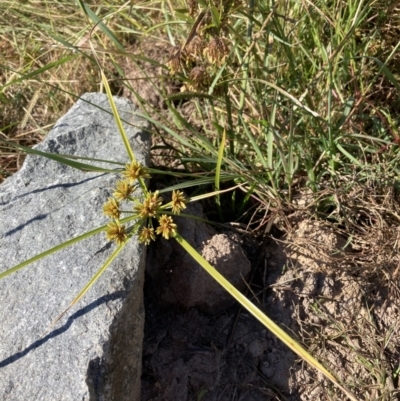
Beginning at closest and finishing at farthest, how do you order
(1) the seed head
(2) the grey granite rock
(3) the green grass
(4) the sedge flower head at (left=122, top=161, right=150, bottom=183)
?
(2) the grey granite rock
(4) the sedge flower head at (left=122, top=161, right=150, bottom=183)
(1) the seed head
(3) the green grass

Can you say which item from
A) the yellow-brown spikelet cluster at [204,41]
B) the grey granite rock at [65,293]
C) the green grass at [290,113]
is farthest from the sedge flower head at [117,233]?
the yellow-brown spikelet cluster at [204,41]

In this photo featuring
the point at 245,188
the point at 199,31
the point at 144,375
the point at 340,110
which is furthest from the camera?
the point at 340,110

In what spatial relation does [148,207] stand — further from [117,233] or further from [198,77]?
[198,77]

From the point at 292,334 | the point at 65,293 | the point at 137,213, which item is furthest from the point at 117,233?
the point at 292,334

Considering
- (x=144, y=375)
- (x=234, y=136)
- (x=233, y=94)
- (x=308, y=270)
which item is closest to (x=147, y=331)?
(x=144, y=375)

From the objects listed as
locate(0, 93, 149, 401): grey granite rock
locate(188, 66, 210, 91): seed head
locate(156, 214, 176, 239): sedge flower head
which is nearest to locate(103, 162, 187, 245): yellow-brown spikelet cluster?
locate(156, 214, 176, 239): sedge flower head

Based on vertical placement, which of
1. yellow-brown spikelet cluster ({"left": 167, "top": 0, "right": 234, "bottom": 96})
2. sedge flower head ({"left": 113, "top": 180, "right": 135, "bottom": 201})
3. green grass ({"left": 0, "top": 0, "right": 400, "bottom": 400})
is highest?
yellow-brown spikelet cluster ({"left": 167, "top": 0, "right": 234, "bottom": 96})

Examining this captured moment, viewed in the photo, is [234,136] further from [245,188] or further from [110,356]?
[110,356]

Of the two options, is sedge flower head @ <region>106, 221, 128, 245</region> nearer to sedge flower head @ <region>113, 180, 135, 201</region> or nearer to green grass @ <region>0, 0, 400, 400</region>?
sedge flower head @ <region>113, 180, 135, 201</region>

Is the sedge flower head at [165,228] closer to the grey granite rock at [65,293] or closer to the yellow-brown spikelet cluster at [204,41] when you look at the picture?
the grey granite rock at [65,293]
